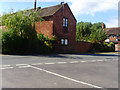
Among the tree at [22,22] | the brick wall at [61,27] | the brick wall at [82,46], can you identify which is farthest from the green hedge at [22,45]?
the brick wall at [82,46]

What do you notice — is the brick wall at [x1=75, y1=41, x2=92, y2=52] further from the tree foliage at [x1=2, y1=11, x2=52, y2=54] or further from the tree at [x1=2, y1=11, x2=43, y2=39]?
the tree at [x1=2, y1=11, x2=43, y2=39]

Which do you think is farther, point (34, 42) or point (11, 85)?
point (34, 42)

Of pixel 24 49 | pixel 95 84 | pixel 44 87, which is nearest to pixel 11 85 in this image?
pixel 44 87

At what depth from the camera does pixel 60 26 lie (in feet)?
97.5

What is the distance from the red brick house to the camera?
2897 centimetres

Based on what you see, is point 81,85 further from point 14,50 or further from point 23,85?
point 14,50

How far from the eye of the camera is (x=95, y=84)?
709 centimetres

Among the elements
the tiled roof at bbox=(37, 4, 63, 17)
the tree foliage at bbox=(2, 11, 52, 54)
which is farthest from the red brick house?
the tree foliage at bbox=(2, 11, 52, 54)

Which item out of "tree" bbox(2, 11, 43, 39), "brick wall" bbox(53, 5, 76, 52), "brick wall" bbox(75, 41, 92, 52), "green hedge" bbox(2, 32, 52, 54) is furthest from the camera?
"brick wall" bbox(75, 41, 92, 52)

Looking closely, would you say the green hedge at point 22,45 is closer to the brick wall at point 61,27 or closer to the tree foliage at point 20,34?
the tree foliage at point 20,34

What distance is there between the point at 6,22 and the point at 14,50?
3643mm

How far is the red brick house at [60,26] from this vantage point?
28969mm

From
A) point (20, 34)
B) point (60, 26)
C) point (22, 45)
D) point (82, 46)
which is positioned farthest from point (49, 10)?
point (22, 45)

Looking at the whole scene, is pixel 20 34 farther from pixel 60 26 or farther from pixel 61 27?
pixel 61 27
